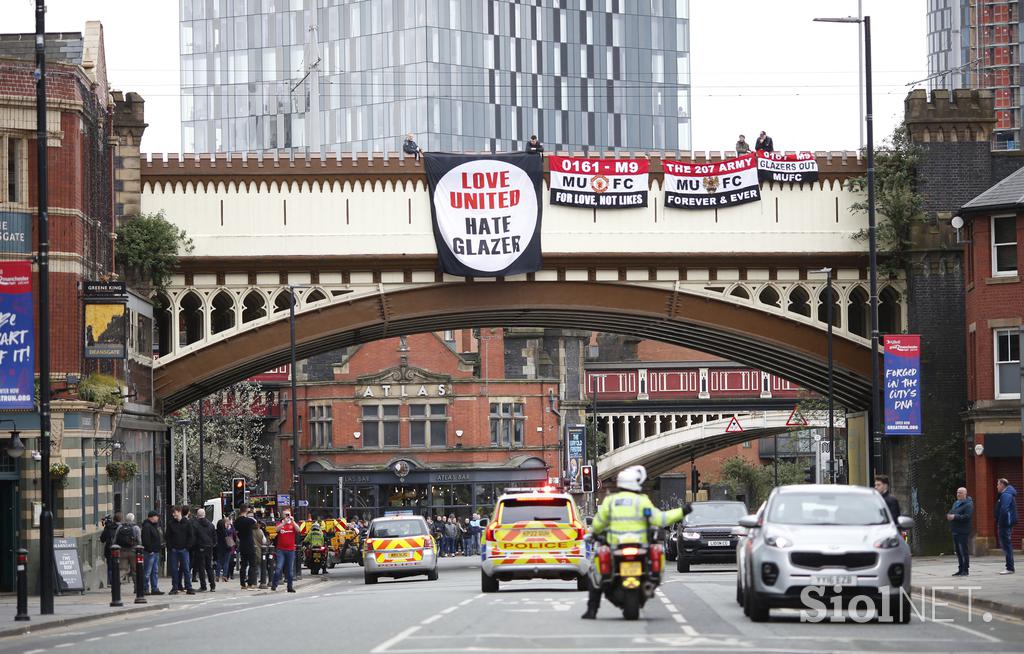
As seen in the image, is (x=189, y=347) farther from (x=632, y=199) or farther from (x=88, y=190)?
(x=632, y=199)

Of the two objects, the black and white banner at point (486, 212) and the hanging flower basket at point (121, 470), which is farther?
the black and white banner at point (486, 212)

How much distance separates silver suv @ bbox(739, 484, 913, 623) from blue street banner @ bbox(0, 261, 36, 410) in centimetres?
1320

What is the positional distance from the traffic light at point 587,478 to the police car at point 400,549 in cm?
3524

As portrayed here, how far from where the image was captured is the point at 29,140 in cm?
3794

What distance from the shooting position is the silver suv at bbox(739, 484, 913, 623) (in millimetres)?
20656

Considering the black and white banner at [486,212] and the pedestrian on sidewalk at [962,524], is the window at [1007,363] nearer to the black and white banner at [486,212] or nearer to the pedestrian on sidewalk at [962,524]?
the black and white banner at [486,212]

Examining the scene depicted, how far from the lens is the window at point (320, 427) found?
3752 inches

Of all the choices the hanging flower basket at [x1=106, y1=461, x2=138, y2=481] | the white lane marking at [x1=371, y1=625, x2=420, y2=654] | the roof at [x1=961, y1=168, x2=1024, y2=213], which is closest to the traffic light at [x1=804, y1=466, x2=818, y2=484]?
the roof at [x1=961, y1=168, x2=1024, y2=213]

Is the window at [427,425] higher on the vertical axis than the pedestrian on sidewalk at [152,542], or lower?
higher

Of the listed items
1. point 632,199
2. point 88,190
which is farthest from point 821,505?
point 632,199

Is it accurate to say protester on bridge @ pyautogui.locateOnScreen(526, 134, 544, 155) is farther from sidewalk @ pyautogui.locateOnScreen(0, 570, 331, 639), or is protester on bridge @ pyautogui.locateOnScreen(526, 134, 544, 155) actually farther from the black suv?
sidewalk @ pyautogui.locateOnScreen(0, 570, 331, 639)

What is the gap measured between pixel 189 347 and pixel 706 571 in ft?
46.6

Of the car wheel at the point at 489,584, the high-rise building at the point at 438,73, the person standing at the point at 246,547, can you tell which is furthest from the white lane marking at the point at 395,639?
the high-rise building at the point at 438,73

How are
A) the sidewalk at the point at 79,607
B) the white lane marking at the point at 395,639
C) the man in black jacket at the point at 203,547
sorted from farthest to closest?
the man in black jacket at the point at 203,547 → the sidewalk at the point at 79,607 → the white lane marking at the point at 395,639
